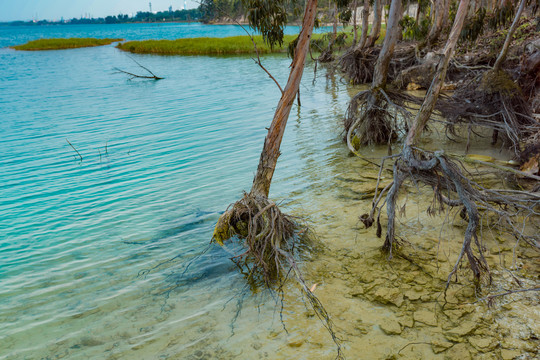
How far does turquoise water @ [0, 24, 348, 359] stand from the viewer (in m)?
4.41

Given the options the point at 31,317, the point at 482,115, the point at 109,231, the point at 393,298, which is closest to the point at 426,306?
the point at 393,298

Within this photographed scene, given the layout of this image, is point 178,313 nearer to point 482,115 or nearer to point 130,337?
point 130,337

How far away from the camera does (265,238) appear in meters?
5.18

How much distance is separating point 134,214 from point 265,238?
323 centimetres

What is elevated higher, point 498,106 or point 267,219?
point 498,106

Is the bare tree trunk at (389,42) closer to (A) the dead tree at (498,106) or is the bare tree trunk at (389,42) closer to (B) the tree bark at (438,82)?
(A) the dead tree at (498,106)

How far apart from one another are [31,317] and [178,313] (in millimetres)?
1795

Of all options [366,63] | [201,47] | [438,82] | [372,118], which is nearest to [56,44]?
[201,47]

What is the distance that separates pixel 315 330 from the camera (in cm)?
418

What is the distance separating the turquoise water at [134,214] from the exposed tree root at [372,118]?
72 cm

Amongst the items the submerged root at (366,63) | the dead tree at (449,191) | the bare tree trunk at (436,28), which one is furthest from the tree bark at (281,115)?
the bare tree trunk at (436,28)

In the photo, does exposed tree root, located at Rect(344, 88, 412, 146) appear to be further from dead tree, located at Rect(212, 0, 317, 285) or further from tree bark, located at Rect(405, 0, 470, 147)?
dead tree, located at Rect(212, 0, 317, 285)

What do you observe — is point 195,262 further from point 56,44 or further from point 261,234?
point 56,44

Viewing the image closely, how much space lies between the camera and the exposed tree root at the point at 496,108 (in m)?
8.23
